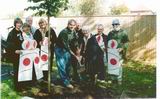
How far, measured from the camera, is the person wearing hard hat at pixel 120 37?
130 inches

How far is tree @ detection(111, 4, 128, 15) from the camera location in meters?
3.26

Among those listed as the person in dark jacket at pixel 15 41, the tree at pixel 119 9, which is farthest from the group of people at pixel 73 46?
the tree at pixel 119 9

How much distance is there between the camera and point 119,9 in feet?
10.7

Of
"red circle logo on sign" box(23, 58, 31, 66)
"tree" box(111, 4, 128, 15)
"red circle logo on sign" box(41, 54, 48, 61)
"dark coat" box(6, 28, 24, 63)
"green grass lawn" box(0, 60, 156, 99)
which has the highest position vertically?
"tree" box(111, 4, 128, 15)

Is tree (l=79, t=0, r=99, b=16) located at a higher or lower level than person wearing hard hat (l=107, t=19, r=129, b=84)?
higher

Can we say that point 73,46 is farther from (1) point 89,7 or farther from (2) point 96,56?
(1) point 89,7

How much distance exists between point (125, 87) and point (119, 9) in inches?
29.7

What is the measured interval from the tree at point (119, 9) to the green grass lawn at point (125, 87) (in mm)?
482

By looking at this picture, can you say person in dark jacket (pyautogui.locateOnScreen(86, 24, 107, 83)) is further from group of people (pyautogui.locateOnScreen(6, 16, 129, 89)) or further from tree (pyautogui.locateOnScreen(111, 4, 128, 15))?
tree (pyautogui.locateOnScreen(111, 4, 128, 15))

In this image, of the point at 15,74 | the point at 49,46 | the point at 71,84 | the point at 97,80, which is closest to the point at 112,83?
the point at 97,80

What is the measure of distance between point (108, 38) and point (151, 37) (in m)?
0.41

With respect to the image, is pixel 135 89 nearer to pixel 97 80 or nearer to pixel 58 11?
pixel 97 80

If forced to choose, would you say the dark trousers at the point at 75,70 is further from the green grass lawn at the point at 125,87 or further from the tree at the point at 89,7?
the tree at the point at 89,7

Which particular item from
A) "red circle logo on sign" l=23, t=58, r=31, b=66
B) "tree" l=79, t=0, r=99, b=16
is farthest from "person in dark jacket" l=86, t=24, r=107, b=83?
"red circle logo on sign" l=23, t=58, r=31, b=66
